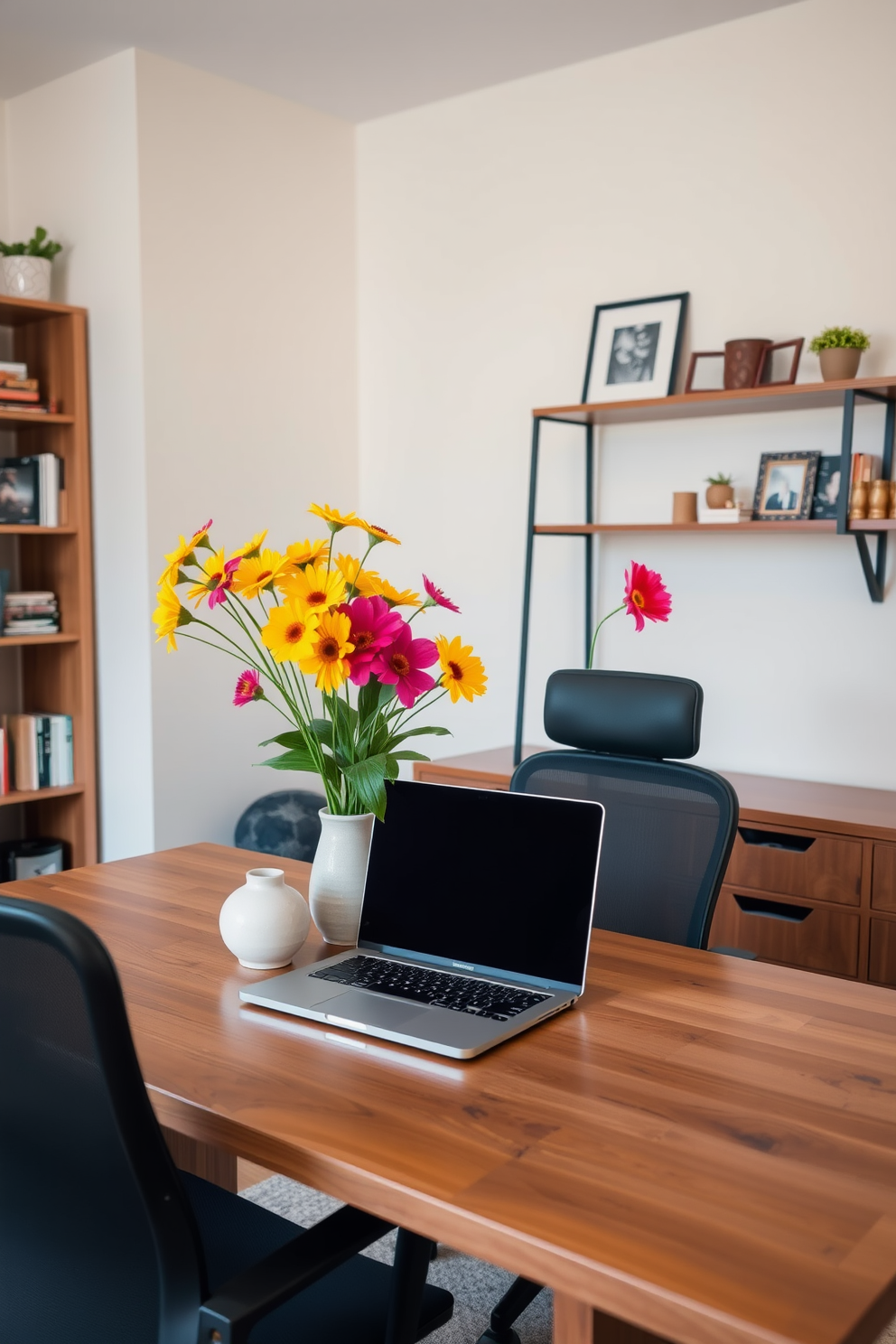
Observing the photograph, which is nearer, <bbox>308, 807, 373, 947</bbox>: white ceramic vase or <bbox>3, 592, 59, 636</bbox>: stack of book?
<bbox>308, 807, 373, 947</bbox>: white ceramic vase

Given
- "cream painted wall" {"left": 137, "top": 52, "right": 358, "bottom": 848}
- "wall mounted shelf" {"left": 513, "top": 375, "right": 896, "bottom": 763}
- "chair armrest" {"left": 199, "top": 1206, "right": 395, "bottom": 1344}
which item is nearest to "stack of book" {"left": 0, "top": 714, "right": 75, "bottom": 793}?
"cream painted wall" {"left": 137, "top": 52, "right": 358, "bottom": 848}

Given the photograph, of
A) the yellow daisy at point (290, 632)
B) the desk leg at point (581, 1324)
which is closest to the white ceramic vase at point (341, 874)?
the yellow daisy at point (290, 632)

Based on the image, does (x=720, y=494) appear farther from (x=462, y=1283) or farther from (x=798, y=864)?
(x=462, y=1283)

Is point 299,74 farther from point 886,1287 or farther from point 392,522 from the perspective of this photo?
point 886,1287

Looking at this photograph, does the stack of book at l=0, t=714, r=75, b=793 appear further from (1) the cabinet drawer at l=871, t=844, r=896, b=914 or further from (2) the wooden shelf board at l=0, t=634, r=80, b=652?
(1) the cabinet drawer at l=871, t=844, r=896, b=914

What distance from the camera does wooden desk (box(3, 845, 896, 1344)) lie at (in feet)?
3.13

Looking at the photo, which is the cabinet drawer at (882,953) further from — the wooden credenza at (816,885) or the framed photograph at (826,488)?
the framed photograph at (826,488)

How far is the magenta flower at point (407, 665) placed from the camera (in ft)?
5.40

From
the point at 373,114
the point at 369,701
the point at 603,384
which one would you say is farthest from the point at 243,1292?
the point at 373,114

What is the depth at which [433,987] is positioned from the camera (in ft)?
5.13

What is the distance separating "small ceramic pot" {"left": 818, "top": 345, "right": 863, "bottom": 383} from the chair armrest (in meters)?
2.48

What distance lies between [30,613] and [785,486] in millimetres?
2340

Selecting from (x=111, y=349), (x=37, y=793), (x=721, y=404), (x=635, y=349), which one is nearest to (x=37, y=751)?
(x=37, y=793)

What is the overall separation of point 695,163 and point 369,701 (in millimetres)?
2480
